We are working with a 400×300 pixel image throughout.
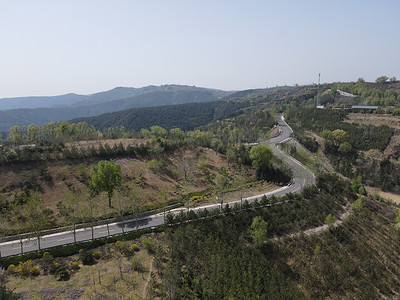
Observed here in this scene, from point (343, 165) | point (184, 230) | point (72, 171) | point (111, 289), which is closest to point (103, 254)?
point (111, 289)

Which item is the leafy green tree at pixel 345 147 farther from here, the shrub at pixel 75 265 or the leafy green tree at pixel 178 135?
the shrub at pixel 75 265

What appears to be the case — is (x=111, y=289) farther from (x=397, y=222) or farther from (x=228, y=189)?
(x=397, y=222)

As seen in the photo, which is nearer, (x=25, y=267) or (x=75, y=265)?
(x=25, y=267)

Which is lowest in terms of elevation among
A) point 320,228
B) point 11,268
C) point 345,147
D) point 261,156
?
point 320,228

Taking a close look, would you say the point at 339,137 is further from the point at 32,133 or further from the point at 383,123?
the point at 32,133

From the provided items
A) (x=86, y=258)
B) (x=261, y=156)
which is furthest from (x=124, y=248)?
(x=261, y=156)

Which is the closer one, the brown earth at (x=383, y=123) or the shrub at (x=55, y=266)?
the shrub at (x=55, y=266)

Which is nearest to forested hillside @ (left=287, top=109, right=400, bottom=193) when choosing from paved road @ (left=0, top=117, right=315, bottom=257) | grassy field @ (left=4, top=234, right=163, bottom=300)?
paved road @ (left=0, top=117, right=315, bottom=257)

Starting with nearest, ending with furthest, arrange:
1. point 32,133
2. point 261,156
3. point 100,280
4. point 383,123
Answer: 1. point 100,280
2. point 261,156
3. point 32,133
4. point 383,123

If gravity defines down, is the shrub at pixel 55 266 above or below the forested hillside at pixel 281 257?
above

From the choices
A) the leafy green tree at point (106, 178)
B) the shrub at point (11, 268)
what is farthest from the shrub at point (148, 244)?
the shrub at point (11, 268)

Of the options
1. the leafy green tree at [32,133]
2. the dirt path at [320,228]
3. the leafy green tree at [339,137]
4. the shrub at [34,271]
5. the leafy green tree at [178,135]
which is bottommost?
the dirt path at [320,228]

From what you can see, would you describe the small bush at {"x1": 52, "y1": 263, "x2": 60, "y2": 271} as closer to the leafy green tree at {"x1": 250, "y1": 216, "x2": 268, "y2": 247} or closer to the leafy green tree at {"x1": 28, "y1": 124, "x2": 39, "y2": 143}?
the leafy green tree at {"x1": 250, "y1": 216, "x2": 268, "y2": 247}
